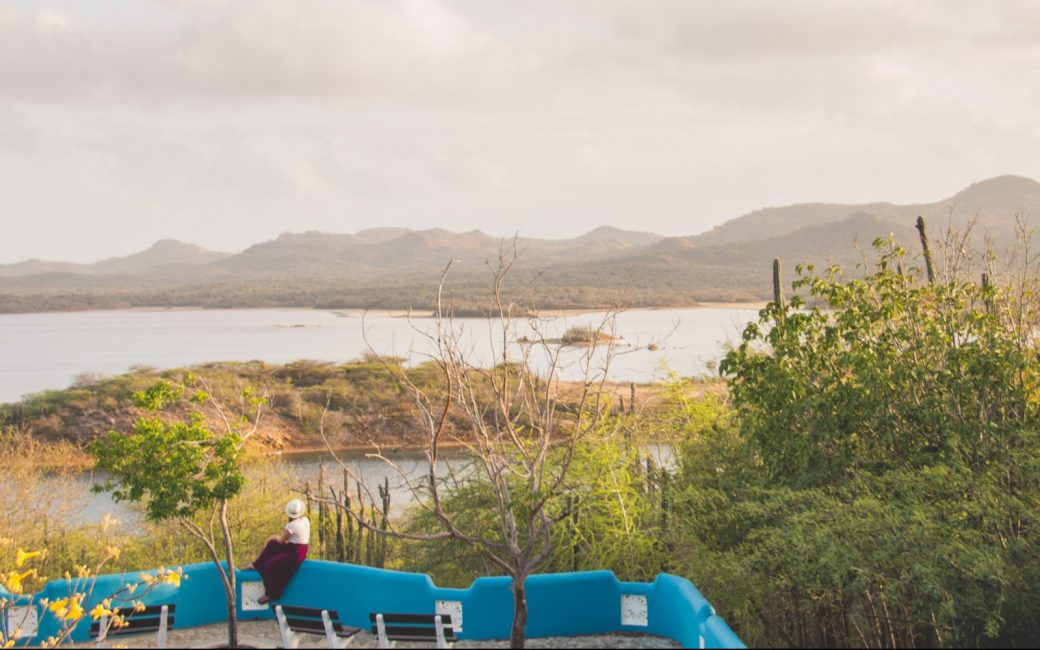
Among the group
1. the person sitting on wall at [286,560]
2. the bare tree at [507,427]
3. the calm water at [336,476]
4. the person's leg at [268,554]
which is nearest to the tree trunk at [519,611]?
the bare tree at [507,427]

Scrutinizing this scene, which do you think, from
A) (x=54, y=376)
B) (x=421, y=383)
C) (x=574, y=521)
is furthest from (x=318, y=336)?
(x=574, y=521)

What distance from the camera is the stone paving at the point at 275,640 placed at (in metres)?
11.1

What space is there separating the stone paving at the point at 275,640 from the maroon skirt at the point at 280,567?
19.9 inches

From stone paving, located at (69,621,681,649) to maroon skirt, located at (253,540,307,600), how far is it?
505 millimetres

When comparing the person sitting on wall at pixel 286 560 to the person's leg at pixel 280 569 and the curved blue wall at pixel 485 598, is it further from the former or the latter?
the curved blue wall at pixel 485 598

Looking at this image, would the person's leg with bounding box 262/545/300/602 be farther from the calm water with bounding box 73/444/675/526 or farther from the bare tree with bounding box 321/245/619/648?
the calm water with bounding box 73/444/675/526

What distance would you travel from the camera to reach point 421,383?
44.1 meters

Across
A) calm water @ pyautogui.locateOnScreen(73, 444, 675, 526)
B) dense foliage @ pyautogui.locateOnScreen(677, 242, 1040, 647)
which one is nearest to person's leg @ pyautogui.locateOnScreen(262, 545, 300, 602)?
calm water @ pyautogui.locateOnScreen(73, 444, 675, 526)

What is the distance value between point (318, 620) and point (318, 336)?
64.7 meters

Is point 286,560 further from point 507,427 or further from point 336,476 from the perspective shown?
point 336,476

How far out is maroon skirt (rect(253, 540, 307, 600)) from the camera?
38.7 ft

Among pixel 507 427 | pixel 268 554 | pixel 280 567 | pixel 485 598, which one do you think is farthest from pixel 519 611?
pixel 268 554

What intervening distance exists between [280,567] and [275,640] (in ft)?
2.55

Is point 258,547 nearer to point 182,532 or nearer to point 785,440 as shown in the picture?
point 182,532
